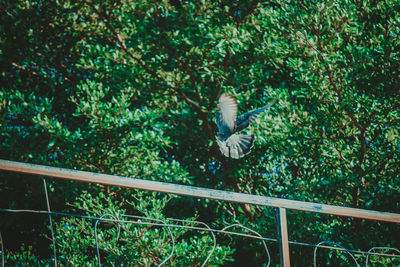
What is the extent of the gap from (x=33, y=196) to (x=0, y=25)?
2.39 m

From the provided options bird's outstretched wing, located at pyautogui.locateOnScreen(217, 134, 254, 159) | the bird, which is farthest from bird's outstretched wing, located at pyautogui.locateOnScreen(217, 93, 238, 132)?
bird's outstretched wing, located at pyautogui.locateOnScreen(217, 134, 254, 159)

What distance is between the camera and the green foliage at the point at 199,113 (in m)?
4.35

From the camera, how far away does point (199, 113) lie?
548 cm

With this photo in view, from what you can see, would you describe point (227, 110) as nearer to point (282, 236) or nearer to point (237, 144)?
point (237, 144)

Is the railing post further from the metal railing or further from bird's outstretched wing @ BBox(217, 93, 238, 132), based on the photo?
bird's outstretched wing @ BBox(217, 93, 238, 132)

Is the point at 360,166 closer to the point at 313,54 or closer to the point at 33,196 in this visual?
the point at 313,54

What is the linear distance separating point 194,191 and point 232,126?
9.20 feet

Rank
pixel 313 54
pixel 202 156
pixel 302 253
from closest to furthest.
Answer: pixel 313 54
pixel 302 253
pixel 202 156

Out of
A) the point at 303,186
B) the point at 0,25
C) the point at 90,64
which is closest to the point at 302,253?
the point at 303,186

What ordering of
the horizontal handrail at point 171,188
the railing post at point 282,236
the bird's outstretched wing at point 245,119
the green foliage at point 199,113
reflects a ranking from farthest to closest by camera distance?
1. the bird's outstretched wing at point 245,119
2. the green foliage at point 199,113
3. the railing post at point 282,236
4. the horizontal handrail at point 171,188

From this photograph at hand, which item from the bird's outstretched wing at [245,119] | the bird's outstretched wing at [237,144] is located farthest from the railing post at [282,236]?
the bird's outstretched wing at [237,144]

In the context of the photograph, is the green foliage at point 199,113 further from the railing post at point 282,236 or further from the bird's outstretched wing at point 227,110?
the railing post at point 282,236

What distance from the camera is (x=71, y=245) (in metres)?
4.60

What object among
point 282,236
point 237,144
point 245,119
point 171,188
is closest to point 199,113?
point 237,144
